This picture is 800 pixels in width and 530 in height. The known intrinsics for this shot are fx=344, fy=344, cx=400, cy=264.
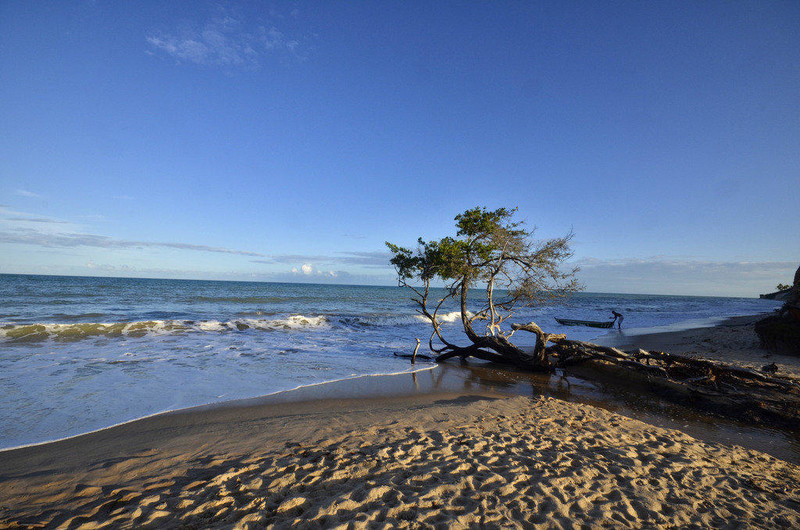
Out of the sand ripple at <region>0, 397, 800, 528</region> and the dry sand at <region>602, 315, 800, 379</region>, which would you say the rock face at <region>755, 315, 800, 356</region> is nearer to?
the dry sand at <region>602, 315, 800, 379</region>

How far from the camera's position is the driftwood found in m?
7.15

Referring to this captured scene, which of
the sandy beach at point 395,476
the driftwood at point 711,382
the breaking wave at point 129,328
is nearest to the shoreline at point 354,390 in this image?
the sandy beach at point 395,476

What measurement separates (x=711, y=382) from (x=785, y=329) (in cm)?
814

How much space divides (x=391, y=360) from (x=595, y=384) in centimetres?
710

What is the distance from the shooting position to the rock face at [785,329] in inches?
482

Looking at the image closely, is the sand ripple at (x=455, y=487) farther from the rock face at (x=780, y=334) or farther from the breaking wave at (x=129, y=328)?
the breaking wave at (x=129, y=328)

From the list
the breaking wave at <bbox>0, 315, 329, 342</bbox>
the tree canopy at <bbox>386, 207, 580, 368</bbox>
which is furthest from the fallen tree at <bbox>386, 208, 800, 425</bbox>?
the breaking wave at <bbox>0, 315, 329, 342</bbox>

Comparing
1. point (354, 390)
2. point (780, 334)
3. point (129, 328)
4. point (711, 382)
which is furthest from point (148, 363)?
point (780, 334)

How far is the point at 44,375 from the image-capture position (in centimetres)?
933

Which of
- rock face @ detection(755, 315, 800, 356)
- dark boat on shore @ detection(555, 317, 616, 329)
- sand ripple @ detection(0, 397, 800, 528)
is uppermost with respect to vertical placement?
rock face @ detection(755, 315, 800, 356)

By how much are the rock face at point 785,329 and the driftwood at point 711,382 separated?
560 cm

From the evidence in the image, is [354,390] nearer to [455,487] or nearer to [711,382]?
[455,487]

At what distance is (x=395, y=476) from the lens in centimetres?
422

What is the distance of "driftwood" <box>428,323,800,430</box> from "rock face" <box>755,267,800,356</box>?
5.60 meters
